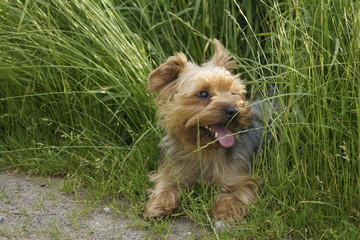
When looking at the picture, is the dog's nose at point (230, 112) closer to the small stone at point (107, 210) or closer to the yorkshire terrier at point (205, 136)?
the yorkshire terrier at point (205, 136)

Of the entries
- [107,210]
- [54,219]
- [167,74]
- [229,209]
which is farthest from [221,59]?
[54,219]

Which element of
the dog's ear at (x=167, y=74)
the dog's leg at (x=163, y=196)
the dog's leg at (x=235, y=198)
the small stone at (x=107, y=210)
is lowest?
the dog's leg at (x=235, y=198)

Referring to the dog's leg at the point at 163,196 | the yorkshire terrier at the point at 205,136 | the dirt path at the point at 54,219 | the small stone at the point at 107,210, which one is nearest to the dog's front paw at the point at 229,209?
the yorkshire terrier at the point at 205,136

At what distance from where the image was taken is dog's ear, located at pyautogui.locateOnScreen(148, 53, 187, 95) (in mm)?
4301

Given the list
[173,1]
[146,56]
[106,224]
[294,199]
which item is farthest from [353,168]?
[173,1]

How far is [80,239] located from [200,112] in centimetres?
111

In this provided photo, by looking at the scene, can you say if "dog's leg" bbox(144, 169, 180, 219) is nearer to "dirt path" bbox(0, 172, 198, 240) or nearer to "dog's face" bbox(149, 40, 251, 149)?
"dirt path" bbox(0, 172, 198, 240)

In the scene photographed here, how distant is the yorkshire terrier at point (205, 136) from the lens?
3.94m

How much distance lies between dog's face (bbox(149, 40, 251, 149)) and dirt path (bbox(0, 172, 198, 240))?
610 millimetres

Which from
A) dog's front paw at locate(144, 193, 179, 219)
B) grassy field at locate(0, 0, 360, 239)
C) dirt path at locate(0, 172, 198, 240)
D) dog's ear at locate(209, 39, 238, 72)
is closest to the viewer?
grassy field at locate(0, 0, 360, 239)

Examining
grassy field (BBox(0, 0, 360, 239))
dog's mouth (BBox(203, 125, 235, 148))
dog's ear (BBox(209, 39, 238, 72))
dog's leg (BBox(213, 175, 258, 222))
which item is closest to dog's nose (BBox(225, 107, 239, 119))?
dog's mouth (BBox(203, 125, 235, 148))

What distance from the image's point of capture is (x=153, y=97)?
15.5 ft

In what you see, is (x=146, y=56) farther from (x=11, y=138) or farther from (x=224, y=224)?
(x=224, y=224)

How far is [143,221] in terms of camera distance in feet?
13.0
